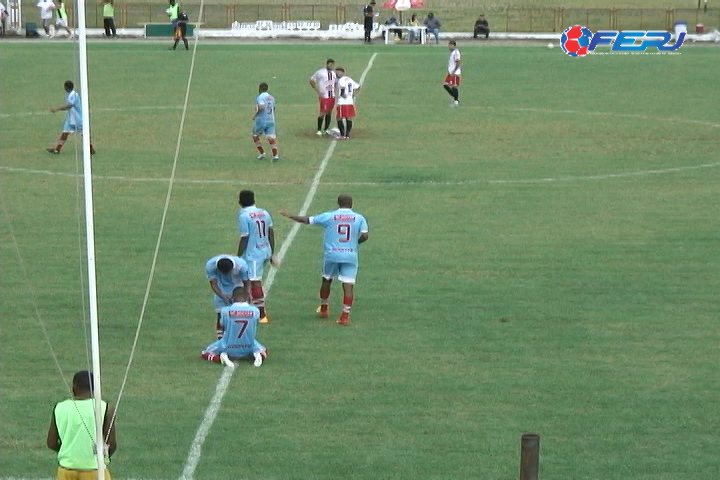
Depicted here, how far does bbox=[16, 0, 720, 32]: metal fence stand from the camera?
267ft

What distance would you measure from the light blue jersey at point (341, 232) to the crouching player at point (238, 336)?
1891mm

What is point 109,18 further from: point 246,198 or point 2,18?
point 246,198

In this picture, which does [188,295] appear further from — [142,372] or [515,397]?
[515,397]

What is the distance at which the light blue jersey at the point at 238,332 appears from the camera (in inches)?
693

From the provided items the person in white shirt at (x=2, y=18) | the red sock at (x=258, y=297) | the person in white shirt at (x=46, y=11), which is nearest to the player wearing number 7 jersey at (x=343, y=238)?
the red sock at (x=258, y=297)

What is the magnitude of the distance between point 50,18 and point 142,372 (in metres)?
59.2

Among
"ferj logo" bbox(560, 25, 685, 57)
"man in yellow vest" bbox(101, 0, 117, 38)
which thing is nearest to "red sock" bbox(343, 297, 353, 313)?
"ferj logo" bbox(560, 25, 685, 57)

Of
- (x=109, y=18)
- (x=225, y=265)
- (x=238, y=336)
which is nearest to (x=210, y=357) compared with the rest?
(x=238, y=336)

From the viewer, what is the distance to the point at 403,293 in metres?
22.0

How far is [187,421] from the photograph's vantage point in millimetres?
16031

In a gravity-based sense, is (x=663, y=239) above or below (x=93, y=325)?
below

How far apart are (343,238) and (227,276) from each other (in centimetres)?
201

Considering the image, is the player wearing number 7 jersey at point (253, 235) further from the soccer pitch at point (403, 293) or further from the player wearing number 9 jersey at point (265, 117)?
the player wearing number 9 jersey at point (265, 117)

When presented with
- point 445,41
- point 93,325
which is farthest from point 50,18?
point 93,325
